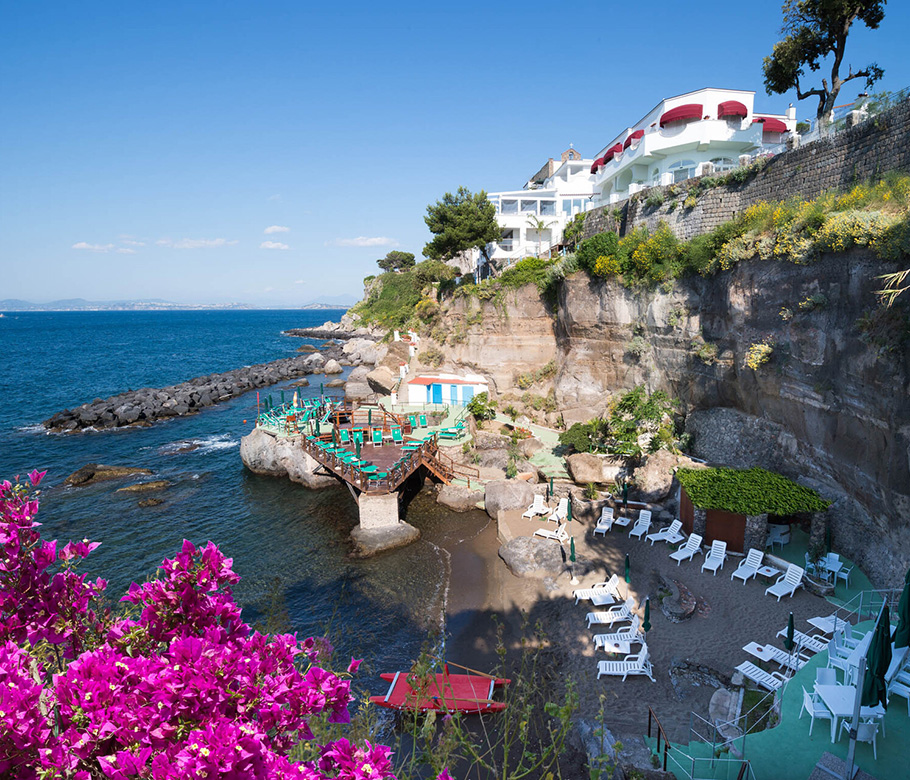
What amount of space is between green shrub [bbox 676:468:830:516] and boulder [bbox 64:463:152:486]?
2615 cm

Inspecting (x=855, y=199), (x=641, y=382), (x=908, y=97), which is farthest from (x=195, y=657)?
(x=641, y=382)

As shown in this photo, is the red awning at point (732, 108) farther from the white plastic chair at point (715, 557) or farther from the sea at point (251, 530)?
the sea at point (251, 530)

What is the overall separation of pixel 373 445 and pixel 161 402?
2517 centimetres

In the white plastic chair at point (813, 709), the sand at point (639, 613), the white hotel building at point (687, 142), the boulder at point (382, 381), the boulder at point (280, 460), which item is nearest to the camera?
the white plastic chair at point (813, 709)

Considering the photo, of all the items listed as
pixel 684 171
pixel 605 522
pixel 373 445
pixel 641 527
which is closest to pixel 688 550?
pixel 641 527

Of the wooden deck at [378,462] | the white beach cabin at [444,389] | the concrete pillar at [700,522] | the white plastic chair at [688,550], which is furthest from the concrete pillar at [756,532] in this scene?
the white beach cabin at [444,389]

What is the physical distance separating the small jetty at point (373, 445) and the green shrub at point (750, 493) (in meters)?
9.73

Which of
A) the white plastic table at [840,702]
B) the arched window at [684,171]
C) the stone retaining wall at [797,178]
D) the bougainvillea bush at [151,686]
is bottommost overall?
the white plastic table at [840,702]

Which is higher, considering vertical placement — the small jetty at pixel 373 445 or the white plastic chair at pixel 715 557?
the small jetty at pixel 373 445

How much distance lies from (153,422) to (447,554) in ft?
95.1

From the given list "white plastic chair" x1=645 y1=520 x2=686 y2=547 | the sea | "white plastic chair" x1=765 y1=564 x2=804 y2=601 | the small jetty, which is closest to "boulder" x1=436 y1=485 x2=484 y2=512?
the sea

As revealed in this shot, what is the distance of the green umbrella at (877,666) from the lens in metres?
7.87

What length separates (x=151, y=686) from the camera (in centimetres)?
238

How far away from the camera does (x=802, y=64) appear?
22.3 metres
